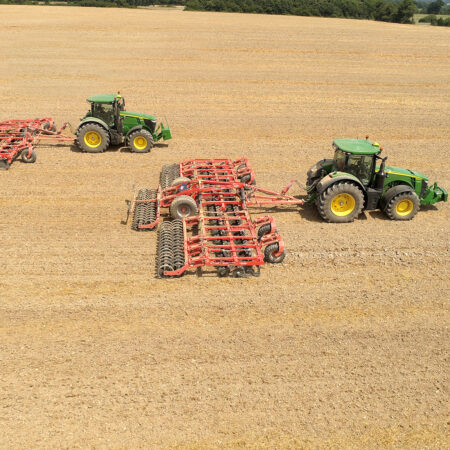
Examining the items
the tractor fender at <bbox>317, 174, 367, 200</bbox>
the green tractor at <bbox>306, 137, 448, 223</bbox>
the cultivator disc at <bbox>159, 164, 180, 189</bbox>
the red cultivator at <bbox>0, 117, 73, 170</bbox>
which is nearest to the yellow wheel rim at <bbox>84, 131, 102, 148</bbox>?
the red cultivator at <bbox>0, 117, 73, 170</bbox>

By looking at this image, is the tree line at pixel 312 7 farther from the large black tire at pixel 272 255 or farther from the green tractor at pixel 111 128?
the large black tire at pixel 272 255

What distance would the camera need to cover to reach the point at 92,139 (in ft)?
48.2

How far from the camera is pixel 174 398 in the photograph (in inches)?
253

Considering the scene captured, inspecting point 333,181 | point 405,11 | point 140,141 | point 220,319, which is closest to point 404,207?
point 333,181

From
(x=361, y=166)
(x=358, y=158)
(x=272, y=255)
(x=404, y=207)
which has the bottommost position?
(x=272, y=255)

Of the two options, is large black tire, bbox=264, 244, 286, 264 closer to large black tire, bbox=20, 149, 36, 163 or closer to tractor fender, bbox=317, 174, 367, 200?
tractor fender, bbox=317, 174, 367, 200

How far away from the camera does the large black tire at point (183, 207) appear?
10.5 meters

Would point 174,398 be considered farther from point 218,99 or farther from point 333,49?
point 333,49

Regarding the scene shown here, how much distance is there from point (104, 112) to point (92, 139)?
2.95 ft

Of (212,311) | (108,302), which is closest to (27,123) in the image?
(108,302)

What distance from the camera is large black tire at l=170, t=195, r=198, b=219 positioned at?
10547 millimetres

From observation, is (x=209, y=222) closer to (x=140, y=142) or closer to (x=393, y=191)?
(x=393, y=191)

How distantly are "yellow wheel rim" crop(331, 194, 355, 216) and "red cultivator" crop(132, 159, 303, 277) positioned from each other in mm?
928

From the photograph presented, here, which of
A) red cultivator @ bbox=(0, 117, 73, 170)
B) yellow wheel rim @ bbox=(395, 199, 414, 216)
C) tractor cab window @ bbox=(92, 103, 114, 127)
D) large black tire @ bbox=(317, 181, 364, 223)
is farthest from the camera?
tractor cab window @ bbox=(92, 103, 114, 127)
